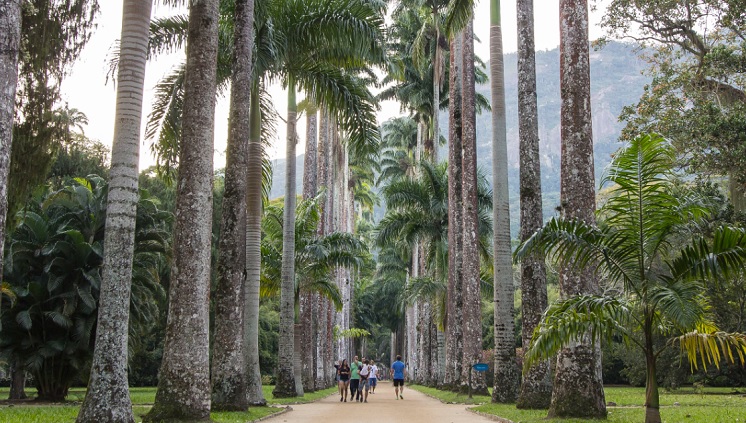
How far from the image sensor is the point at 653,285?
31.1 ft

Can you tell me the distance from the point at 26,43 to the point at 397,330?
71.7m

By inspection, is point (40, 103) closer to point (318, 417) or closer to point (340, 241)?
point (318, 417)

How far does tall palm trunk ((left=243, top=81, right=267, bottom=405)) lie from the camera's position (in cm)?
1772

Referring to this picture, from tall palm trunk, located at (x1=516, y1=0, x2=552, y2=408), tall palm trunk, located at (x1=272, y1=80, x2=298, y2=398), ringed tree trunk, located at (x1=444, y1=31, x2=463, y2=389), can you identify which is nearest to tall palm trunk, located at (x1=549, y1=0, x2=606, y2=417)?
tall palm trunk, located at (x1=516, y1=0, x2=552, y2=408)

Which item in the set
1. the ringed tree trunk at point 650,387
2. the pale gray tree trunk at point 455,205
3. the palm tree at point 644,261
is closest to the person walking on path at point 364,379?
the pale gray tree trunk at point 455,205

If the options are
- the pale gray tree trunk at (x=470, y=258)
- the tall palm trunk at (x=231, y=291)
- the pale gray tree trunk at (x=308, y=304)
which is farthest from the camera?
the pale gray tree trunk at (x=308, y=304)

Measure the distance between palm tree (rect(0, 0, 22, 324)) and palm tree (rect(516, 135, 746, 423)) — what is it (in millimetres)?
6497

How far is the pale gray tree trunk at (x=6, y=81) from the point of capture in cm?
755

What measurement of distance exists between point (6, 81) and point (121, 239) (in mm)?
3062

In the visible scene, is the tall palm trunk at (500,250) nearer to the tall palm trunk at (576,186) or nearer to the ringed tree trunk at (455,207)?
the tall palm trunk at (576,186)

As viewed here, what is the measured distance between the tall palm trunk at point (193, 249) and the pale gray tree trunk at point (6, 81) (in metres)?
3.46

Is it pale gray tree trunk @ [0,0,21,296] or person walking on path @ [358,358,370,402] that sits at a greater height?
pale gray tree trunk @ [0,0,21,296]

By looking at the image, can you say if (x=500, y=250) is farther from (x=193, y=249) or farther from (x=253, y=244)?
(x=193, y=249)

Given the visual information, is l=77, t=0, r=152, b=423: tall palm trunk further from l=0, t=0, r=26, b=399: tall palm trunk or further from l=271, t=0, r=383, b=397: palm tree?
l=271, t=0, r=383, b=397: palm tree
